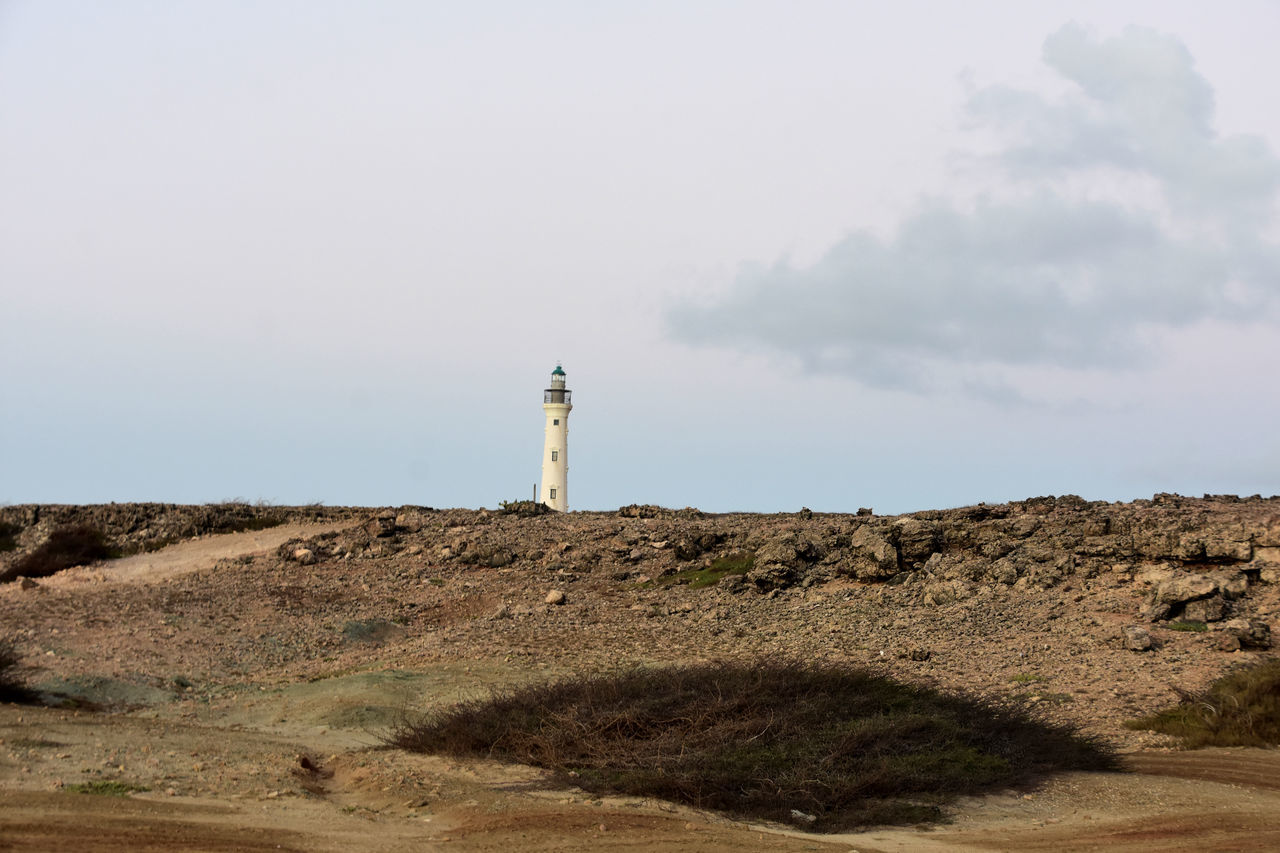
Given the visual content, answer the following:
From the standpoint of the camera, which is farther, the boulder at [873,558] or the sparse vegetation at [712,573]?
the sparse vegetation at [712,573]

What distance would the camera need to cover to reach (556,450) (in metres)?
51.6

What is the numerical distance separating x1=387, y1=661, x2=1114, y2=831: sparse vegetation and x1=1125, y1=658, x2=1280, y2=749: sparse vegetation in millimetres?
2422

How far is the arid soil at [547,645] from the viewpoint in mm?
10344

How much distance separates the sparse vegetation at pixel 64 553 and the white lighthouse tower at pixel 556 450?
2230cm

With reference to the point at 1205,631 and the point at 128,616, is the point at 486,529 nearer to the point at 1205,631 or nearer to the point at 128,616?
the point at 128,616

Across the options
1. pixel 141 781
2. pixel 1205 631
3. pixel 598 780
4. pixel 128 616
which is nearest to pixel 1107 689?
pixel 1205 631

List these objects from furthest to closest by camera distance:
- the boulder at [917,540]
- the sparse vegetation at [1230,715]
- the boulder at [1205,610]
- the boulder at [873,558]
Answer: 1. the boulder at [917,540]
2. the boulder at [873,558]
3. the boulder at [1205,610]
4. the sparse vegetation at [1230,715]

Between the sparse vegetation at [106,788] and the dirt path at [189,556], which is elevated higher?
the dirt path at [189,556]

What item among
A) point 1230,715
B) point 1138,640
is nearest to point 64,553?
point 1138,640

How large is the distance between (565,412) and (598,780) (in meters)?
41.0

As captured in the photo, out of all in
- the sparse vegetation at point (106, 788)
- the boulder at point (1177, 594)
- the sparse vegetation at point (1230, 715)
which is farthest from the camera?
the boulder at point (1177, 594)

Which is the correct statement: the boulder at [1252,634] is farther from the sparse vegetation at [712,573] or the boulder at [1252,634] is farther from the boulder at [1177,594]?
the sparse vegetation at [712,573]

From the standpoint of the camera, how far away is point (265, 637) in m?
22.3

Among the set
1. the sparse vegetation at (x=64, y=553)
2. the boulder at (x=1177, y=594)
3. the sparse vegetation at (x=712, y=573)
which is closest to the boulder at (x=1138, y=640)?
the boulder at (x=1177, y=594)
